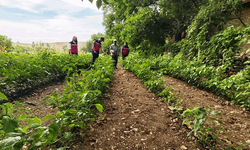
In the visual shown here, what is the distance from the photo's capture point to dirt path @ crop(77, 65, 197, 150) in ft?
6.30

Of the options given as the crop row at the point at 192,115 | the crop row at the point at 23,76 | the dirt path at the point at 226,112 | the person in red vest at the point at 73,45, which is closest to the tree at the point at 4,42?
the person in red vest at the point at 73,45

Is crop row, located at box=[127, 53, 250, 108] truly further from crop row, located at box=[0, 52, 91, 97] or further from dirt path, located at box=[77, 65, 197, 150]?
crop row, located at box=[0, 52, 91, 97]

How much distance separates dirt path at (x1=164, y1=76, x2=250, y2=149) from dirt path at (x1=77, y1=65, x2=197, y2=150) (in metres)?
0.67

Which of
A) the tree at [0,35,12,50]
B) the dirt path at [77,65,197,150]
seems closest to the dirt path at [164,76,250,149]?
the dirt path at [77,65,197,150]

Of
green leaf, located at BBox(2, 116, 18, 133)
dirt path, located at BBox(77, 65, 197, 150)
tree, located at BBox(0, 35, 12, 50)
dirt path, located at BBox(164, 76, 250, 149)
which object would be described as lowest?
dirt path, located at BBox(77, 65, 197, 150)

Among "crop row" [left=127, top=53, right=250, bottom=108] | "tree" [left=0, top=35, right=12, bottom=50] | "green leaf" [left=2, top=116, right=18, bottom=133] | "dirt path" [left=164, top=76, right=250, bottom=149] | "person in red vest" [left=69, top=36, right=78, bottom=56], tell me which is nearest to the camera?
"green leaf" [left=2, top=116, right=18, bottom=133]

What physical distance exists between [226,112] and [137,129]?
217cm

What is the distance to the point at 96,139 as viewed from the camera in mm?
2008

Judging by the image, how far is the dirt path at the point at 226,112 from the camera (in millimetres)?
2090

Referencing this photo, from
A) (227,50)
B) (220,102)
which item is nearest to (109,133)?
(220,102)

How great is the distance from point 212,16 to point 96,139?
688 centimetres

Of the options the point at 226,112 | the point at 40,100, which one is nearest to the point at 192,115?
the point at 226,112

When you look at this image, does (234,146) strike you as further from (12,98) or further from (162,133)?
(12,98)

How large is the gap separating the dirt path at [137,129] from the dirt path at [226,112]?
2.21 feet
